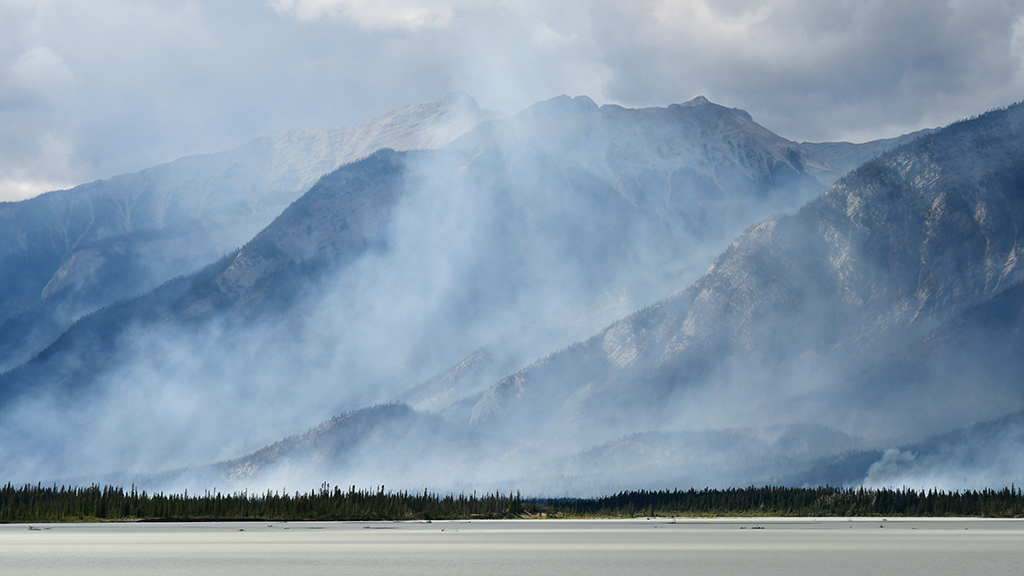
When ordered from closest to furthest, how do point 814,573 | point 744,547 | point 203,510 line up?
point 814,573
point 744,547
point 203,510

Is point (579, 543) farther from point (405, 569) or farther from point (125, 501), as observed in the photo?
point (125, 501)

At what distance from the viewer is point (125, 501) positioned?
192 meters

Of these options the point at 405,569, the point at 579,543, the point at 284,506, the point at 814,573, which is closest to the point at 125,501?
the point at 284,506

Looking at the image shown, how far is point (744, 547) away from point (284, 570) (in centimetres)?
4444

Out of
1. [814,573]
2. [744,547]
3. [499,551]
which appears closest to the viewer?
[814,573]

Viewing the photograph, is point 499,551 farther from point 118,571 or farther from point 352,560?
point 118,571

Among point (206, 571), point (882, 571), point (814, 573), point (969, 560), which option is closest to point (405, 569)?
point (206, 571)

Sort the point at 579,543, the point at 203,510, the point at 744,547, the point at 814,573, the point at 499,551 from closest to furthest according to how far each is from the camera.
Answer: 1. the point at 814,573
2. the point at 499,551
3. the point at 744,547
4. the point at 579,543
5. the point at 203,510

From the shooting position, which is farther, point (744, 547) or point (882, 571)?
point (744, 547)

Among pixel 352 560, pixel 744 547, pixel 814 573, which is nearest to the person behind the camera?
pixel 814 573

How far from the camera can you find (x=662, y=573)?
59906 millimetres

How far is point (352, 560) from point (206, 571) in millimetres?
12756

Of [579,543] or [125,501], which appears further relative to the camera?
[125,501]

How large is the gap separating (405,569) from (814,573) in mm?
22594
